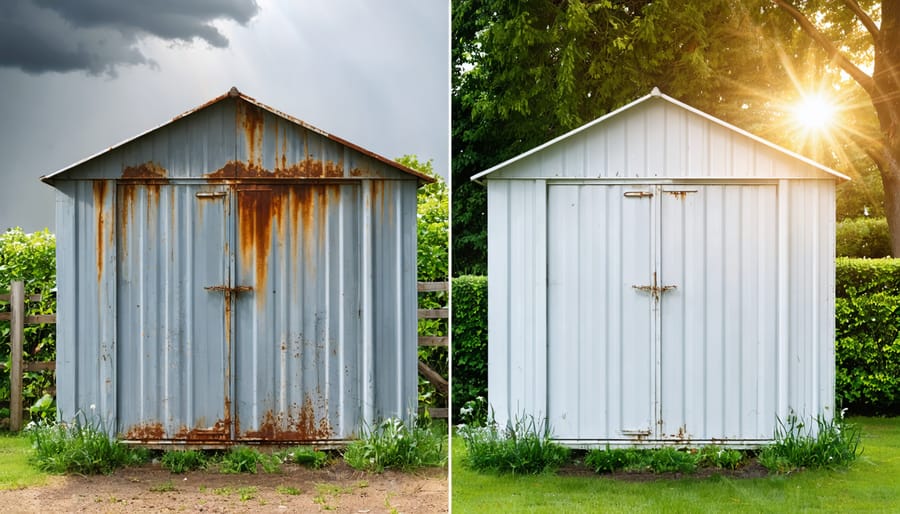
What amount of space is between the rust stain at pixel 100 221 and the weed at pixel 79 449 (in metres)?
0.67

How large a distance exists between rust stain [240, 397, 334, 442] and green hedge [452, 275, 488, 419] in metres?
1.62

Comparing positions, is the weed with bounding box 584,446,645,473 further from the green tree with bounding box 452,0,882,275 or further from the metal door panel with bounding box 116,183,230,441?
the green tree with bounding box 452,0,882,275

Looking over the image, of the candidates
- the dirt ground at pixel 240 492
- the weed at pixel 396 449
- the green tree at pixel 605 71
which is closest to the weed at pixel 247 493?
the dirt ground at pixel 240 492

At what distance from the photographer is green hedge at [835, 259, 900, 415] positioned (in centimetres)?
584

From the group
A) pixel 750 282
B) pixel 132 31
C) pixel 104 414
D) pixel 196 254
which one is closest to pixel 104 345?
pixel 104 414

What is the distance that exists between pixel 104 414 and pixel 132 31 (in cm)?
183

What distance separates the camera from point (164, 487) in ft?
11.6

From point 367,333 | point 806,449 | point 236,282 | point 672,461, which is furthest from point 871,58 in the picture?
point 236,282

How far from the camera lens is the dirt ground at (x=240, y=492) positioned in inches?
131

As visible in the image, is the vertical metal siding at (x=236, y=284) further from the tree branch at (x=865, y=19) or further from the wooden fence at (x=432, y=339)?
the tree branch at (x=865, y=19)

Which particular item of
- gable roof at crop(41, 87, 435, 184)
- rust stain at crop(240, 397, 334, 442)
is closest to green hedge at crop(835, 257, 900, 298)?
gable roof at crop(41, 87, 435, 184)

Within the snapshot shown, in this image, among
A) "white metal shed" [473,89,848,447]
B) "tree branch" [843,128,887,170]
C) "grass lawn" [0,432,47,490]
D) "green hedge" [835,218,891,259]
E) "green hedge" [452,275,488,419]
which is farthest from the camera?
"green hedge" [835,218,891,259]

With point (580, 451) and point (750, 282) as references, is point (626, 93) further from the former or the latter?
point (580, 451)

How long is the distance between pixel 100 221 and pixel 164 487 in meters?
1.24
